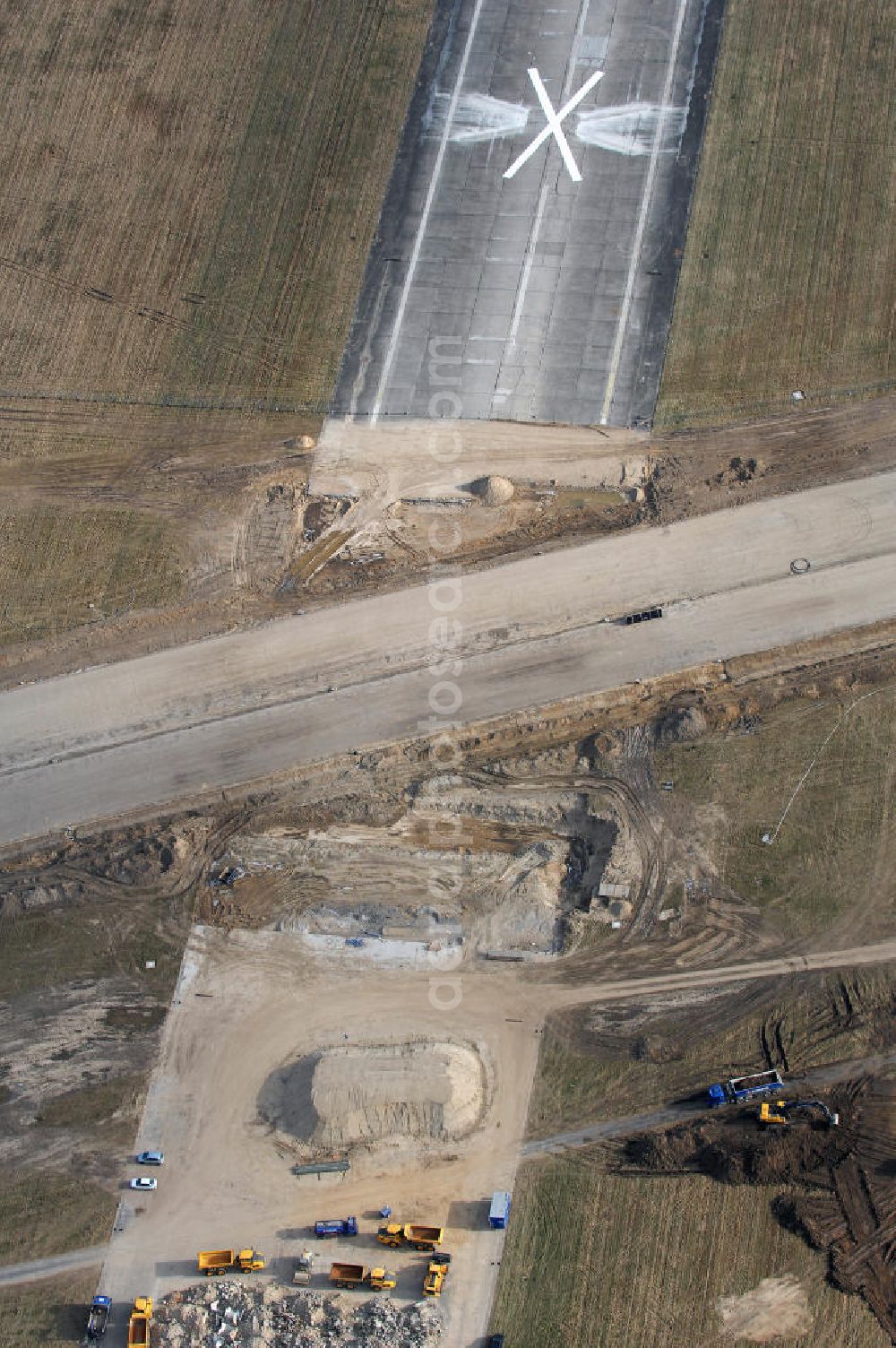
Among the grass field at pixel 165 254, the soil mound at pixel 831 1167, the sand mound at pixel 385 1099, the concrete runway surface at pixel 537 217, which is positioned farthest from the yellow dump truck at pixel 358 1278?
the concrete runway surface at pixel 537 217

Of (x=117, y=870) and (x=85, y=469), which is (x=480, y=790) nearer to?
(x=117, y=870)

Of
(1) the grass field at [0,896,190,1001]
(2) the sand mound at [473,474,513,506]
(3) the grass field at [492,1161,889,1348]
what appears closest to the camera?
(3) the grass field at [492,1161,889,1348]

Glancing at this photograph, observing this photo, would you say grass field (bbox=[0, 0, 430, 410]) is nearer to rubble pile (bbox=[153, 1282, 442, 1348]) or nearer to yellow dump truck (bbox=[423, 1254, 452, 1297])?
yellow dump truck (bbox=[423, 1254, 452, 1297])

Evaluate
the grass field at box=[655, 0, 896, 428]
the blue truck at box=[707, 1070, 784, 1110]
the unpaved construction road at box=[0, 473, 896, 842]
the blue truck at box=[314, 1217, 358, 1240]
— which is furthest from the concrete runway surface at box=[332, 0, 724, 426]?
the blue truck at box=[314, 1217, 358, 1240]

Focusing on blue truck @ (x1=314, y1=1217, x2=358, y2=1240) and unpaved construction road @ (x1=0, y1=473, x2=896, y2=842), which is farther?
unpaved construction road @ (x1=0, y1=473, x2=896, y2=842)

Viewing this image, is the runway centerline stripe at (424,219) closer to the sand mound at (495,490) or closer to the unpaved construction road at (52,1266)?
the sand mound at (495,490)
